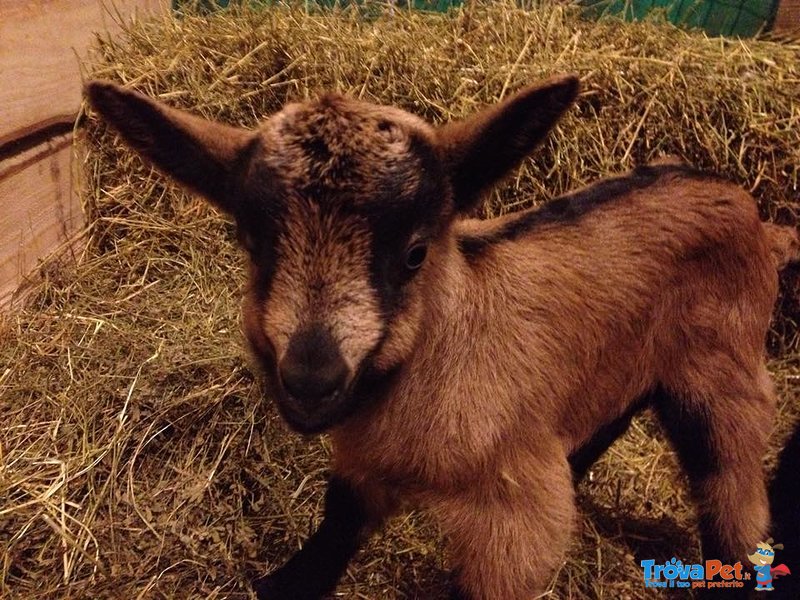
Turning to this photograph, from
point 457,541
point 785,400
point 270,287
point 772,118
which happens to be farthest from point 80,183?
point 785,400

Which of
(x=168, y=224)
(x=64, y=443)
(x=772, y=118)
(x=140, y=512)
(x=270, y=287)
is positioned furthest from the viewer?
(x=168, y=224)

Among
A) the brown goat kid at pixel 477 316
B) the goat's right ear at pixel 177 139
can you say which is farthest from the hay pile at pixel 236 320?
the goat's right ear at pixel 177 139

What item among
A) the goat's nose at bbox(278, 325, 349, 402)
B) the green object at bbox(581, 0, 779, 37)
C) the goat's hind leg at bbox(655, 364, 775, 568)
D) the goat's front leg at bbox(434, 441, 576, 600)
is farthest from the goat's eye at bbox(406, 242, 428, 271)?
the green object at bbox(581, 0, 779, 37)

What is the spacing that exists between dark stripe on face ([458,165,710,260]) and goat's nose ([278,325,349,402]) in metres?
0.78

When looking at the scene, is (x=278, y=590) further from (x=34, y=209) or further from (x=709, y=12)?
(x=709, y=12)

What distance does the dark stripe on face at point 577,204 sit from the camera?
2.30 m

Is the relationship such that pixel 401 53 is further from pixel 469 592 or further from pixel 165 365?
pixel 469 592

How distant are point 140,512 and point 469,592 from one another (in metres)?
1.24

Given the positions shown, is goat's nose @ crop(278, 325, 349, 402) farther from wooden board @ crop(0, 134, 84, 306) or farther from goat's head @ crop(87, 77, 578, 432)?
wooden board @ crop(0, 134, 84, 306)

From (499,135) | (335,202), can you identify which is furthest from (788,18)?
(335,202)

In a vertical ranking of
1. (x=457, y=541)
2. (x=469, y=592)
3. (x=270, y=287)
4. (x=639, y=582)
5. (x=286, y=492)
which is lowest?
(x=639, y=582)

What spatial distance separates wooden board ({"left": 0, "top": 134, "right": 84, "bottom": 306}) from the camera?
3.23m

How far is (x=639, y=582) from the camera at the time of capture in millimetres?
2775

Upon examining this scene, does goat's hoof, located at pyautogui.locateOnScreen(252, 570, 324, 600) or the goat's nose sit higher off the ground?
the goat's nose
